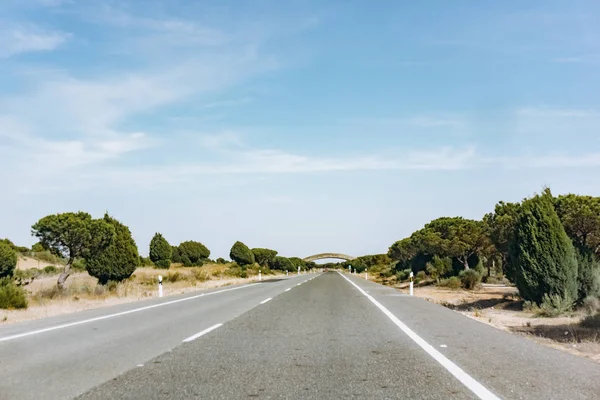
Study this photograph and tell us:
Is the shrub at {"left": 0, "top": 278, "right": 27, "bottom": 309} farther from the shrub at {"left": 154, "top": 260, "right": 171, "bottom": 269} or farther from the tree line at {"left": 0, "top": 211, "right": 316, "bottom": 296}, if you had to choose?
the shrub at {"left": 154, "top": 260, "right": 171, "bottom": 269}

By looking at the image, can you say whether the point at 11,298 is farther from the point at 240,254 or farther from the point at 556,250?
the point at 240,254

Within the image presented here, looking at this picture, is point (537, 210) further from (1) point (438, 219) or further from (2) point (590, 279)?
(1) point (438, 219)

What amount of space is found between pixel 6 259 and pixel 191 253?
68787 mm

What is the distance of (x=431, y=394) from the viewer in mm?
5863

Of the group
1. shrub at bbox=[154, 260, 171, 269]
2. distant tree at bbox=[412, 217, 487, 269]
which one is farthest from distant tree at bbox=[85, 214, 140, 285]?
shrub at bbox=[154, 260, 171, 269]

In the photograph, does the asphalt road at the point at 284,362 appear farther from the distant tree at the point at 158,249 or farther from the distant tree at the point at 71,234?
the distant tree at the point at 158,249

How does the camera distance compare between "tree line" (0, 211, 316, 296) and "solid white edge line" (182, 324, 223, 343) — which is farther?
"tree line" (0, 211, 316, 296)

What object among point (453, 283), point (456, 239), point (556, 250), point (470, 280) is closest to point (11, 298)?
point (556, 250)

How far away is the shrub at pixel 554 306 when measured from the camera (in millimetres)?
17950

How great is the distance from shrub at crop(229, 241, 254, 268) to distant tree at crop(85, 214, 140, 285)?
65.7 m

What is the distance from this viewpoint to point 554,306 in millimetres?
18516

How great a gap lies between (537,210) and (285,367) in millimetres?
15490

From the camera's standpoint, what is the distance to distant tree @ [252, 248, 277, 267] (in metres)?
124

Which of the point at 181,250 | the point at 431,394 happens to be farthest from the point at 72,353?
the point at 181,250
